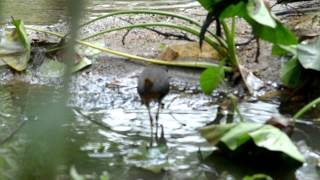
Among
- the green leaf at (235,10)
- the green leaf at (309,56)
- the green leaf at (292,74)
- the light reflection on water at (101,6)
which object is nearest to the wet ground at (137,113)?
the green leaf at (292,74)

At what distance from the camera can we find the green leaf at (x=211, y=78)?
249 cm

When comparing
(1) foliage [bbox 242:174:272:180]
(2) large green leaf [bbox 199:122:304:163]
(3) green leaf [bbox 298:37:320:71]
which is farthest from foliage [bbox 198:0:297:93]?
(1) foliage [bbox 242:174:272:180]

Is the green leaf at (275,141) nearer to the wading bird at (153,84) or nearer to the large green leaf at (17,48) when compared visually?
the wading bird at (153,84)

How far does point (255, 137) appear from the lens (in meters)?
1.97

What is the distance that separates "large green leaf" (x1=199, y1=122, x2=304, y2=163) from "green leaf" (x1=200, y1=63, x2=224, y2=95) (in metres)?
0.49

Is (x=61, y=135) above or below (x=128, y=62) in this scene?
above

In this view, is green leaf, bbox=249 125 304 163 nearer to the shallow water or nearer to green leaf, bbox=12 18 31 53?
the shallow water

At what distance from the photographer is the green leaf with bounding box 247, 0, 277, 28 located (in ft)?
7.36

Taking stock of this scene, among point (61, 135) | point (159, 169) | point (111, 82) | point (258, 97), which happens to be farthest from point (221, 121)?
point (61, 135)

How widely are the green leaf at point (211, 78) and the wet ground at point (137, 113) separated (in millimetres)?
79

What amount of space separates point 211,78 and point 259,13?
0.39 metres

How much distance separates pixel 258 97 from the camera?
271 centimetres

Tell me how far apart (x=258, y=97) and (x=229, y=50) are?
25 cm

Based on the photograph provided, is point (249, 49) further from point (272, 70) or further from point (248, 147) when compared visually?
point (248, 147)
